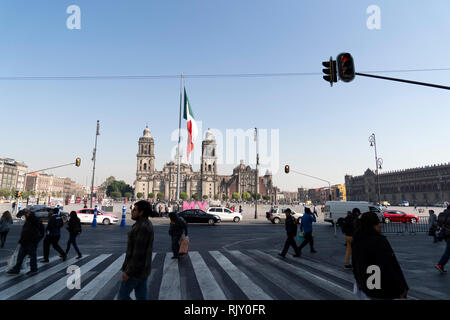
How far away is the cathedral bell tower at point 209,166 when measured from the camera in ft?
442

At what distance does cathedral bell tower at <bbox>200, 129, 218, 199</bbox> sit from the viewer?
135m

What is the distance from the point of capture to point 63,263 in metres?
8.67

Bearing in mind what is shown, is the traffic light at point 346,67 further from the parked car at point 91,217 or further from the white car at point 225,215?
the parked car at point 91,217

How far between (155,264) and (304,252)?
6.33 meters

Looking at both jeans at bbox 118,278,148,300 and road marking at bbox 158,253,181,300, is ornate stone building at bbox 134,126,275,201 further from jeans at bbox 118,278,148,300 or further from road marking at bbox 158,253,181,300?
jeans at bbox 118,278,148,300

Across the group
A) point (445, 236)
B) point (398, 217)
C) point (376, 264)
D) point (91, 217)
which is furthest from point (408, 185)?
point (376, 264)

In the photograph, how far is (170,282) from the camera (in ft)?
20.9

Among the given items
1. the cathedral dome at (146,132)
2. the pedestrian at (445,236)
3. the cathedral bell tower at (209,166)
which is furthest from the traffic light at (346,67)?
the cathedral dome at (146,132)

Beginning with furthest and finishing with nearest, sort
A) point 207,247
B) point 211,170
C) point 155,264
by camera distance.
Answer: point 211,170
point 207,247
point 155,264

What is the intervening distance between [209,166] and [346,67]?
146723mm

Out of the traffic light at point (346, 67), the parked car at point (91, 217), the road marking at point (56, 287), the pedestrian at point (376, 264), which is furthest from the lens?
the parked car at point (91, 217)

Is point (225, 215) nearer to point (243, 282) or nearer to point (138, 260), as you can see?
point (243, 282)
